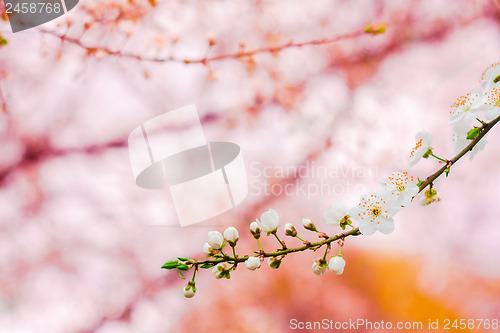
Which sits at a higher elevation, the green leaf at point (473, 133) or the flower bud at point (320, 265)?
the green leaf at point (473, 133)

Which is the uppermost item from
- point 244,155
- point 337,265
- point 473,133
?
point 473,133

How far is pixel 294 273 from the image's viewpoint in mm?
1114

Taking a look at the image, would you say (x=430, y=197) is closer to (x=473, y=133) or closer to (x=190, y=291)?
(x=473, y=133)

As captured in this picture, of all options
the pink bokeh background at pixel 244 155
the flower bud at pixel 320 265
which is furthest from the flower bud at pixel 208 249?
the pink bokeh background at pixel 244 155

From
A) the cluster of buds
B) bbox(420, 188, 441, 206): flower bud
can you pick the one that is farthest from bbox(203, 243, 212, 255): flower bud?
bbox(420, 188, 441, 206): flower bud

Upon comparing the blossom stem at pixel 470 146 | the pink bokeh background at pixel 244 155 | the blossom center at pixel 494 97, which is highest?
the blossom center at pixel 494 97

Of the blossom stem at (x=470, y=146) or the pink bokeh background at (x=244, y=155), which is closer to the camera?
the blossom stem at (x=470, y=146)

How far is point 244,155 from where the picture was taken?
1.16m

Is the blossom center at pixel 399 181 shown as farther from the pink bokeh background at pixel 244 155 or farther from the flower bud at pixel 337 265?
the pink bokeh background at pixel 244 155

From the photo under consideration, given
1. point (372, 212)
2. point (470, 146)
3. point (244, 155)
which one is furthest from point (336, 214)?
point (244, 155)

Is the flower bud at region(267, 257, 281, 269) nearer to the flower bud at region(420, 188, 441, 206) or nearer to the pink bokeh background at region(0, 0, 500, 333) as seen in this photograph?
the flower bud at region(420, 188, 441, 206)

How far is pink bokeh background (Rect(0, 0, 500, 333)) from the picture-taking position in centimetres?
107

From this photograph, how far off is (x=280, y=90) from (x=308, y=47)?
148mm

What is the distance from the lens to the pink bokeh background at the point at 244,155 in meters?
1.07
